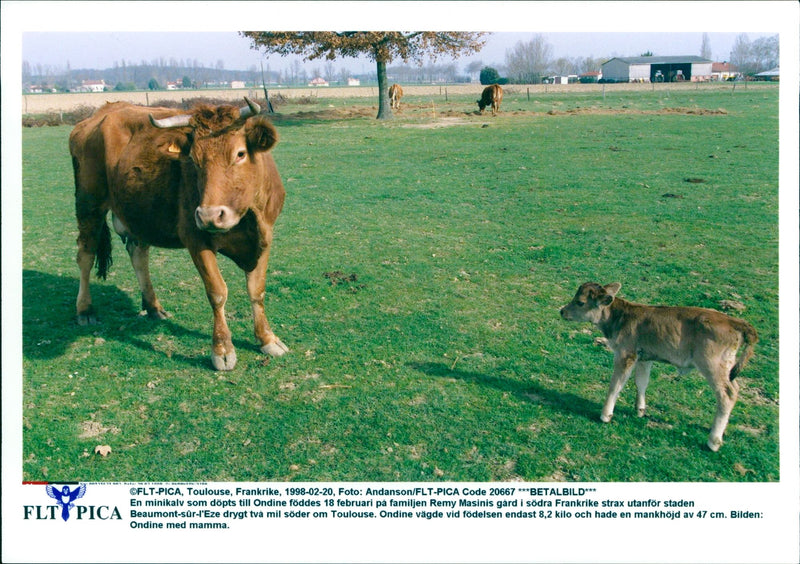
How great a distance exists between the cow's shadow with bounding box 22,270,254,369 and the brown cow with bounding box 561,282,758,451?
137 inches

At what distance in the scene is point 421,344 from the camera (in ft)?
21.2

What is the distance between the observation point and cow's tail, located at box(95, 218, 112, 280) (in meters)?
7.67

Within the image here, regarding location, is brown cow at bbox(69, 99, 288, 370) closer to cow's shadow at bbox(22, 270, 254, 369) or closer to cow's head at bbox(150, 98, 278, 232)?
cow's head at bbox(150, 98, 278, 232)

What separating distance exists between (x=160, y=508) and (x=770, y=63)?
621 centimetres

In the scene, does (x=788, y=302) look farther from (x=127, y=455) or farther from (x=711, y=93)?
(x=711, y=93)

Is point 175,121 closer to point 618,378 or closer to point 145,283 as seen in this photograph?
point 145,283

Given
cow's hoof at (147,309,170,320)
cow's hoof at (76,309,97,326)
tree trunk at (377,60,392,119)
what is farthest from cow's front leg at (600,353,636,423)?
tree trunk at (377,60,392,119)

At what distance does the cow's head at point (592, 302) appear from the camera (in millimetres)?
5195

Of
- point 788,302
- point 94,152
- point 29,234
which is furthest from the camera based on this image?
point 29,234

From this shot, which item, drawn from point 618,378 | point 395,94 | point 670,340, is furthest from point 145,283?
point 395,94

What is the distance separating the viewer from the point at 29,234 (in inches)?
428

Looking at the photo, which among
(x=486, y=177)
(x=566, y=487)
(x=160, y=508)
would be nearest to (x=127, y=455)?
(x=160, y=508)

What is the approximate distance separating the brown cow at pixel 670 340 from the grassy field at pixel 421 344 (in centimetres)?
35

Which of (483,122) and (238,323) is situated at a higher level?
(483,122)
